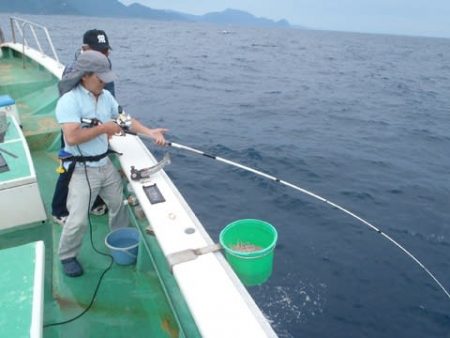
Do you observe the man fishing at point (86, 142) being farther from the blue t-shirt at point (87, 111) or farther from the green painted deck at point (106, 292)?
the green painted deck at point (106, 292)

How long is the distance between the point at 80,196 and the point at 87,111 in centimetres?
79

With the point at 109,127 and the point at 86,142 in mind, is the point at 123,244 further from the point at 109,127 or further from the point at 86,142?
the point at 109,127

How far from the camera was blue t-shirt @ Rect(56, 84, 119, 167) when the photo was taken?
2.96m

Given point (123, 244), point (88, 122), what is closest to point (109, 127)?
point (88, 122)

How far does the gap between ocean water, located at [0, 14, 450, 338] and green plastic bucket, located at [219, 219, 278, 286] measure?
2.61 metres

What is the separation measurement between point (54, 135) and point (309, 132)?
9516mm

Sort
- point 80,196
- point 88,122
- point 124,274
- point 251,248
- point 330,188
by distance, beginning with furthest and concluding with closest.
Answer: point 330,188 → point 124,274 → point 80,196 → point 88,122 → point 251,248

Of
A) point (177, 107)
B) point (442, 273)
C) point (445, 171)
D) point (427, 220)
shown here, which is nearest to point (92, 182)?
point (442, 273)

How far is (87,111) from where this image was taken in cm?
313

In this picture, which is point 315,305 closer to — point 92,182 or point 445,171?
point 92,182

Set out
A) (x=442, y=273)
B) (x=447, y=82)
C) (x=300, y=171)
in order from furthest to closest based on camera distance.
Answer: (x=447, y=82), (x=300, y=171), (x=442, y=273)

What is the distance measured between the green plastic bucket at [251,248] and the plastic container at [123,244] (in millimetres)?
1292

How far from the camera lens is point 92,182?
11.1 feet

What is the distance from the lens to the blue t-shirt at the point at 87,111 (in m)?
2.96
